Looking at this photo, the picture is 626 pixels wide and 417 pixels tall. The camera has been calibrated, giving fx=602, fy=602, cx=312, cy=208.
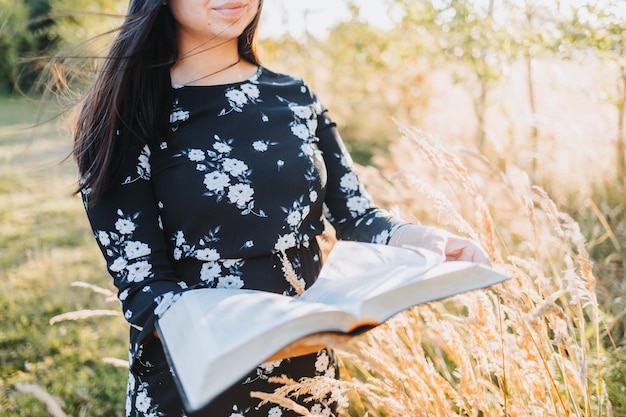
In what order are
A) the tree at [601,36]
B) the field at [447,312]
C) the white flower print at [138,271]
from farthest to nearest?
the tree at [601,36] < the field at [447,312] < the white flower print at [138,271]

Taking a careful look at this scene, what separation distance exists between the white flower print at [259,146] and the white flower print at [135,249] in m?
0.37

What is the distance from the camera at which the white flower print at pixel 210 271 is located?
1.43m

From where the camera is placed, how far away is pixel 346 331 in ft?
2.90

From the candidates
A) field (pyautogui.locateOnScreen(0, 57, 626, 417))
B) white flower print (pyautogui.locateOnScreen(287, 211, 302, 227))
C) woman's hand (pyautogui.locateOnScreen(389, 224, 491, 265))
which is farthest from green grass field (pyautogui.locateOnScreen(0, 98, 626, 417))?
white flower print (pyautogui.locateOnScreen(287, 211, 302, 227))

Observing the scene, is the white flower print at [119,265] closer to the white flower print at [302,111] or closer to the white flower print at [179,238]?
the white flower print at [179,238]

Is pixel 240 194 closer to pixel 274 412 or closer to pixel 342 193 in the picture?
pixel 342 193

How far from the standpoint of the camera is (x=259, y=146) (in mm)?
1479

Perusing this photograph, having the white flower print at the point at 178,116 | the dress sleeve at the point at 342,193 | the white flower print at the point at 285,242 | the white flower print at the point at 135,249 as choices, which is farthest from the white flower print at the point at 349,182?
the white flower print at the point at 135,249

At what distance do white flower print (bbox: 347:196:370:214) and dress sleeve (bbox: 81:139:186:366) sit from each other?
1.70 feet

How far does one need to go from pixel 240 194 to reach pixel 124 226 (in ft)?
0.91

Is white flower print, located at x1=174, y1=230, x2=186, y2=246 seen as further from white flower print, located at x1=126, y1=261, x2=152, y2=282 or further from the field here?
the field

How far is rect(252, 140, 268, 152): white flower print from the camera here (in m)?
1.47

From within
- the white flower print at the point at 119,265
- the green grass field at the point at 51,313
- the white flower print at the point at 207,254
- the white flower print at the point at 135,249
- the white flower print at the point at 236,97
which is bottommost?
the green grass field at the point at 51,313

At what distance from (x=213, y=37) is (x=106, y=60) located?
268mm
